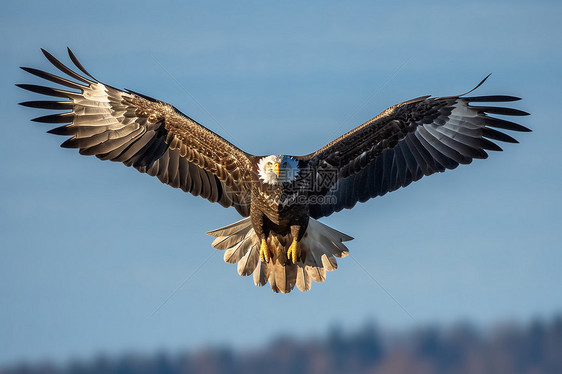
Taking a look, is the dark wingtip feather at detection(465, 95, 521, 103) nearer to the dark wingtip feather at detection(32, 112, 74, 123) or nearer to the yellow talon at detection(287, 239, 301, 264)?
the yellow talon at detection(287, 239, 301, 264)

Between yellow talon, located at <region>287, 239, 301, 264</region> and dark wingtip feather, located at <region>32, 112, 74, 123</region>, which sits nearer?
yellow talon, located at <region>287, 239, 301, 264</region>

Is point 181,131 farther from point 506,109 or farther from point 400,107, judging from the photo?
point 506,109

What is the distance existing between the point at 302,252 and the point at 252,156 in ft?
4.47

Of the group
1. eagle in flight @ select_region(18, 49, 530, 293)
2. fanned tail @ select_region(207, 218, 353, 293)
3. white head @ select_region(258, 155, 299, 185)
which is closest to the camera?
white head @ select_region(258, 155, 299, 185)

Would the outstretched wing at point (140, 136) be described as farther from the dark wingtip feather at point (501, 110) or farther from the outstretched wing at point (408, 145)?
the dark wingtip feather at point (501, 110)

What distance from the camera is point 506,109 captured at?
1075 centimetres

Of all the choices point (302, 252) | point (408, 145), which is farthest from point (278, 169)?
point (408, 145)

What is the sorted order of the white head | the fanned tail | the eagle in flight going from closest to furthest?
1. the white head
2. the eagle in flight
3. the fanned tail

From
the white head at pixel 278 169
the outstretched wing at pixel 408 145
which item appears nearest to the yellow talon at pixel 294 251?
the outstretched wing at pixel 408 145

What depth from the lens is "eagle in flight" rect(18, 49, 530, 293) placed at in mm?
10492

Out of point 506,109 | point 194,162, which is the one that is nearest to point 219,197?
point 194,162

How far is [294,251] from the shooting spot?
10516 mm

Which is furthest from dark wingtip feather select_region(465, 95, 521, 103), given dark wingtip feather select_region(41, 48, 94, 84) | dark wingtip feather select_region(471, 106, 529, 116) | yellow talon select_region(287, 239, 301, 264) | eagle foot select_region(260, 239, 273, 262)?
dark wingtip feather select_region(41, 48, 94, 84)

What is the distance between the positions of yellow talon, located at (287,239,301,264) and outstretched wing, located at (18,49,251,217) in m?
0.67
